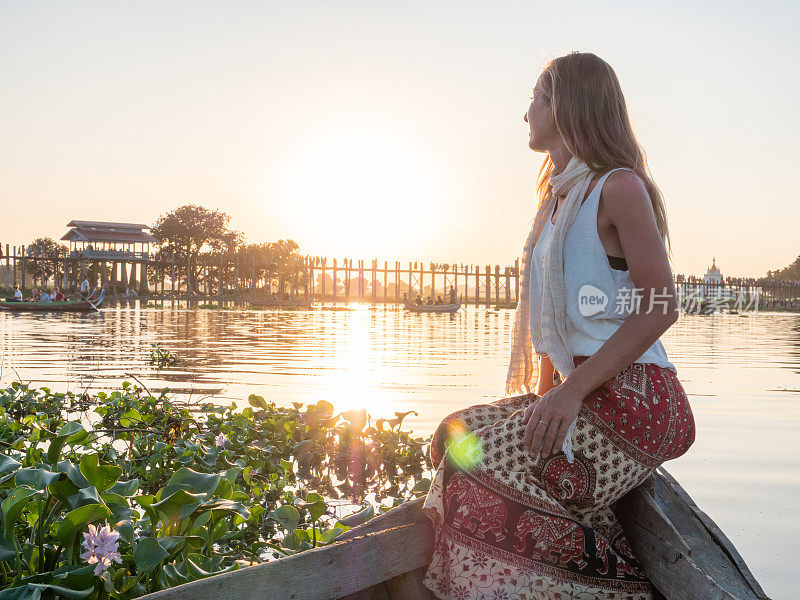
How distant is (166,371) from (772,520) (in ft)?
23.0

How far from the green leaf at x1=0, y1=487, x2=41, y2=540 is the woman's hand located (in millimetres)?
1171

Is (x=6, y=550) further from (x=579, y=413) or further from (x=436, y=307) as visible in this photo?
(x=436, y=307)

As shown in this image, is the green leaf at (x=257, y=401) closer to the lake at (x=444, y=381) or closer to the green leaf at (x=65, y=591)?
the lake at (x=444, y=381)

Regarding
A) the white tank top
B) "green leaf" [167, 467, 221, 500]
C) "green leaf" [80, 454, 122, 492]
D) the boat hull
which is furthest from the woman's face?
the boat hull

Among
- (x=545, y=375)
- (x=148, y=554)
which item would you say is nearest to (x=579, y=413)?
(x=545, y=375)

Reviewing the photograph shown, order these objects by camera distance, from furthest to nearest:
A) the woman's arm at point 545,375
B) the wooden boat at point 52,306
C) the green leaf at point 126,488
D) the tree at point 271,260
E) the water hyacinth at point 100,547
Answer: the tree at point 271,260
the wooden boat at point 52,306
the woman's arm at point 545,375
the green leaf at point 126,488
the water hyacinth at point 100,547

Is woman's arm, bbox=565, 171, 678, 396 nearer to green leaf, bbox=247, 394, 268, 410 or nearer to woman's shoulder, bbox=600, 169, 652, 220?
woman's shoulder, bbox=600, 169, 652, 220

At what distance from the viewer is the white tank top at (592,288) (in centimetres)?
194

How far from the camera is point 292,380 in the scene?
8.42 m

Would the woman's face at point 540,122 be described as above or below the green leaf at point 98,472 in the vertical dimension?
above

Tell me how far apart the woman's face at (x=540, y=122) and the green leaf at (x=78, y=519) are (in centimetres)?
151

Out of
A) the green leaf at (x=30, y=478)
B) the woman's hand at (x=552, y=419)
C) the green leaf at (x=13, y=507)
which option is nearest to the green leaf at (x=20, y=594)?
the green leaf at (x=13, y=507)

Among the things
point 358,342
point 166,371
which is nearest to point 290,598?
point 166,371

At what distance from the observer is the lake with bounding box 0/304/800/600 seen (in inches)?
154
